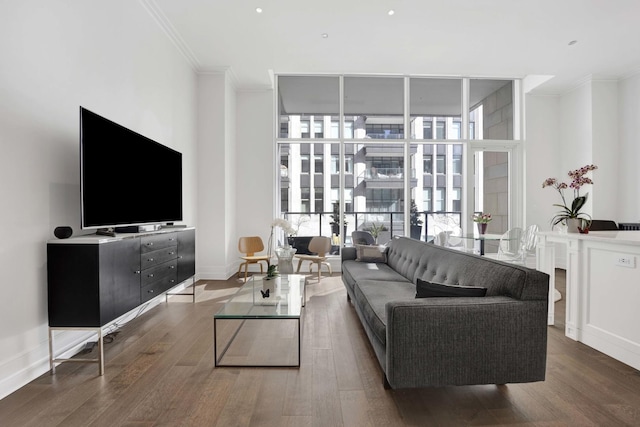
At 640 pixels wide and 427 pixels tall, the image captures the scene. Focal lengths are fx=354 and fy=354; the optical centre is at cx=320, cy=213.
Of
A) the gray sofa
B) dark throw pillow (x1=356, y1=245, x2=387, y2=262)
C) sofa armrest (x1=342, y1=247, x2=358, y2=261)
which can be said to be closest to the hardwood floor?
the gray sofa

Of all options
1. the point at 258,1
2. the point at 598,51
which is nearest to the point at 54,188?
the point at 258,1

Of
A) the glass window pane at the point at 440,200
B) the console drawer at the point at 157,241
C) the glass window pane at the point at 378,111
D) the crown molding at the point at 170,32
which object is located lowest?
the console drawer at the point at 157,241

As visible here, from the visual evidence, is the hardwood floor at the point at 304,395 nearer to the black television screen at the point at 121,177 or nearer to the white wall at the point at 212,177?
the black television screen at the point at 121,177

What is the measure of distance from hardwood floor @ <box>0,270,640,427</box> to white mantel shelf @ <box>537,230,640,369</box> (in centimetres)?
16

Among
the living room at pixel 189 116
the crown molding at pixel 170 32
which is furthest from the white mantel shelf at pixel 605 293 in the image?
the crown molding at pixel 170 32

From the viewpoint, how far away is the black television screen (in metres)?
2.47

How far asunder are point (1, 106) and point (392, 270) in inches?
135

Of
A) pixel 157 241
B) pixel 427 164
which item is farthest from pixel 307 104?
pixel 157 241

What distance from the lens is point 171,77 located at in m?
4.47

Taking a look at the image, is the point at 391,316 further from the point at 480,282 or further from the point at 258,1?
the point at 258,1

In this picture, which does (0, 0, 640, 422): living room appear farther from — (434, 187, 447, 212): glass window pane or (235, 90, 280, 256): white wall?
(434, 187, 447, 212): glass window pane

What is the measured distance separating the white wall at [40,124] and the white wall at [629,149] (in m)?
7.16

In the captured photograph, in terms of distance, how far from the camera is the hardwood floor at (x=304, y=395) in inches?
70.1

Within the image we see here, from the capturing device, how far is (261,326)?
3.26m
